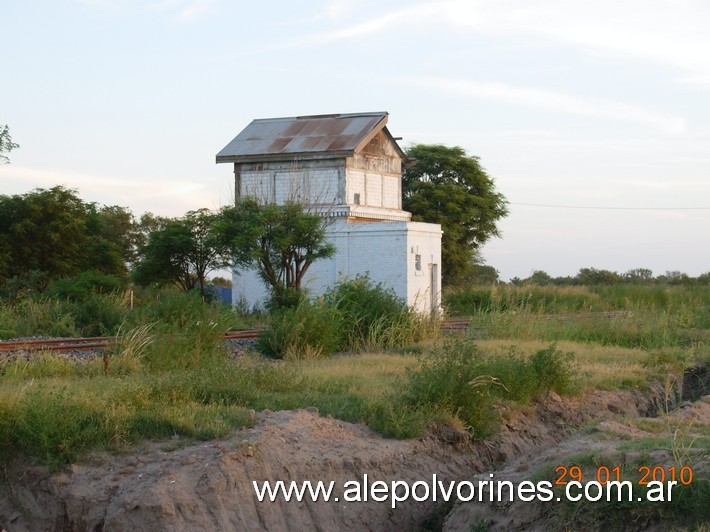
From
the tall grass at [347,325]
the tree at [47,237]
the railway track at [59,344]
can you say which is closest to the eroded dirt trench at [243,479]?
the railway track at [59,344]

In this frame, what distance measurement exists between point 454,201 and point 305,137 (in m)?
14.9

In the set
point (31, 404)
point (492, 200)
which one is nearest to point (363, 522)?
point (31, 404)

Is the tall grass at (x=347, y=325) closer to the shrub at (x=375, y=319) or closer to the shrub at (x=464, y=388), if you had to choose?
the shrub at (x=375, y=319)

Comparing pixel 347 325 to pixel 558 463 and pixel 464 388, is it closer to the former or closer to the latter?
pixel 464 388

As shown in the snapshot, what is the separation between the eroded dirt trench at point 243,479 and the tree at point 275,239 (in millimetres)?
17763

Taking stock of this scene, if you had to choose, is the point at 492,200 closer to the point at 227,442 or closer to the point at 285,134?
the point at 285,134

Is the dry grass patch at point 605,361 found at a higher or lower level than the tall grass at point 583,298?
lower

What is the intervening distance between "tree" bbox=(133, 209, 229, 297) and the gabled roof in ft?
22.3

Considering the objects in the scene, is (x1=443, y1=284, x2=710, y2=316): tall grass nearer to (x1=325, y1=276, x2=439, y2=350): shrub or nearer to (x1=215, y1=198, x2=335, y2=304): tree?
(x1=215, y1=198, x2=335, y2=304): tree

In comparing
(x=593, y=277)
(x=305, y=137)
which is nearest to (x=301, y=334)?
(x=305, y=137)

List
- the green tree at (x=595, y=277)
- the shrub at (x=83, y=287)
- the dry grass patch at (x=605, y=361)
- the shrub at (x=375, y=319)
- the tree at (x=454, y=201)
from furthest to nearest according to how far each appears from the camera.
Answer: the green tree at (x=595, y=277) → the tree at (x=454, y=201) → the shrub at (x=83, y=287) → the shrub at (x=375, y=319) → the dry grass patch at (x=605, y=361)

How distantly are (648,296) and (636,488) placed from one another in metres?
36.5

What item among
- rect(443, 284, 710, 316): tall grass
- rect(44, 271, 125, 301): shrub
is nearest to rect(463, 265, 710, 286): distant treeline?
rect(443, 284, 710, 316): tall grass

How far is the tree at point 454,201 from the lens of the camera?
55969 mm
